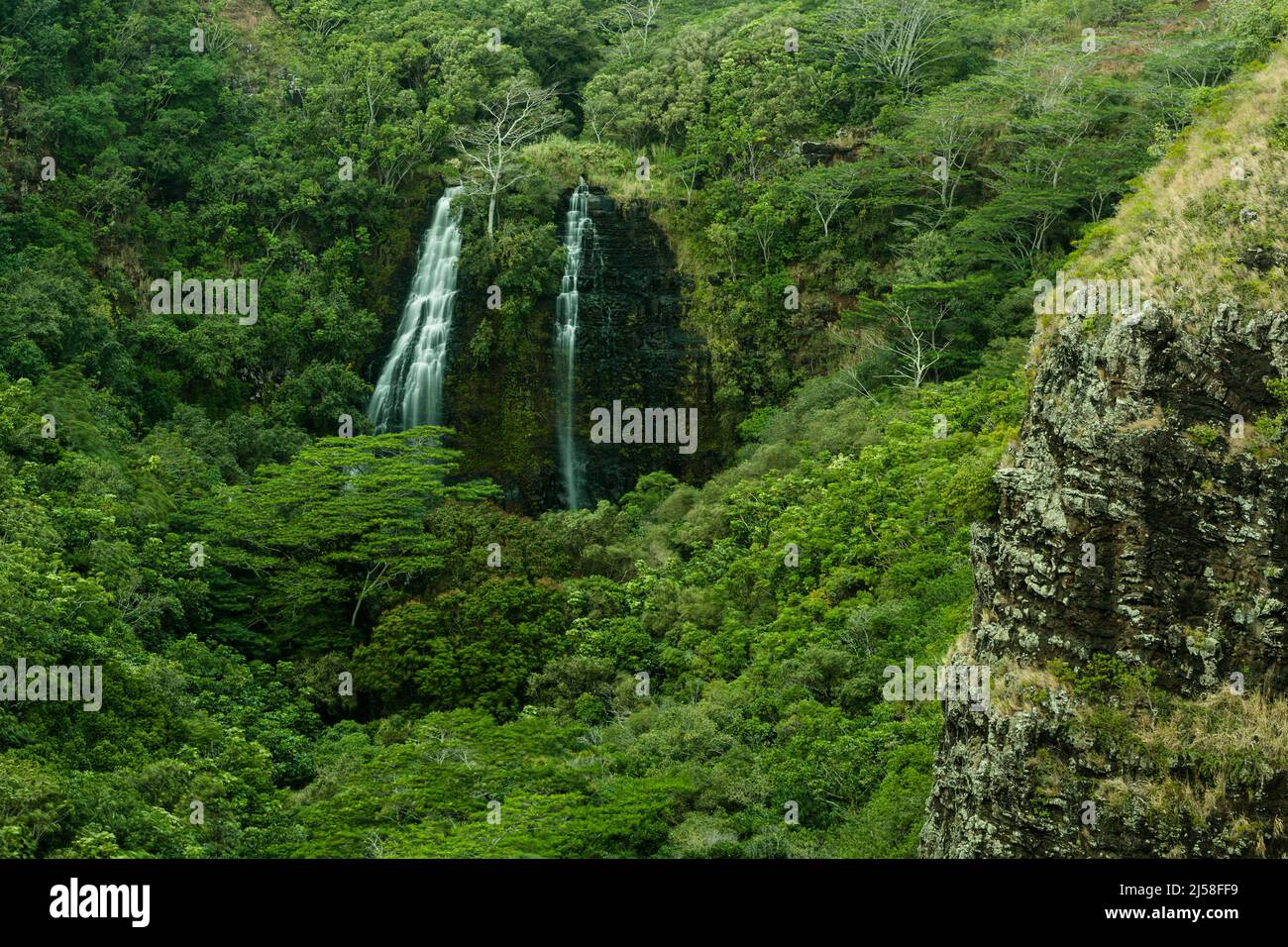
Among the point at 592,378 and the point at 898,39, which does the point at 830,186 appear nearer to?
the point at 898,39

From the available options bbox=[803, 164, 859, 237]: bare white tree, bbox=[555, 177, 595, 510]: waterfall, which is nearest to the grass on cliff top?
bbox=[803, 164, 859, 237]: bare white tree

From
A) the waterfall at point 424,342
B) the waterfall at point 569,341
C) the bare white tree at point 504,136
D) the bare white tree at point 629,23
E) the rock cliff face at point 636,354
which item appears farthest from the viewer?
the bare white tree at point 629,23

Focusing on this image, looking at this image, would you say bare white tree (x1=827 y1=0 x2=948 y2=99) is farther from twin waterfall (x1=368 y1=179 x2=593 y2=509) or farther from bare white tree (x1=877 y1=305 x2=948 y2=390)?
bare white tree (x1=877 y1=305 x2=948 y2=390)

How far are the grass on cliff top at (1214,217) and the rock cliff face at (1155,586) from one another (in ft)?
0.11

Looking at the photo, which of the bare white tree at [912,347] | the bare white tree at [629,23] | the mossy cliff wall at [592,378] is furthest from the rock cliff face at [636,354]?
the bare white tree at [629,23]

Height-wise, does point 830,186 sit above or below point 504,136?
below

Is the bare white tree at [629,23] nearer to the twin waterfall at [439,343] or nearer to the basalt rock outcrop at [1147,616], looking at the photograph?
the twin waterfall at [439,343]

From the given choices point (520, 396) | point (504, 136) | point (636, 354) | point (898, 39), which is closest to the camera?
point (520, 396)

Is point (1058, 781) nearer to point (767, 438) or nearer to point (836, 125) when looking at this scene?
point (767, 438)

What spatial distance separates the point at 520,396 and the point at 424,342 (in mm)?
3302

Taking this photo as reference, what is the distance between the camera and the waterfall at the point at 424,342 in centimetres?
3878

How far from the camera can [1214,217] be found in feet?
51.5

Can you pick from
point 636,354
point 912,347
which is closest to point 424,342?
point 636,354

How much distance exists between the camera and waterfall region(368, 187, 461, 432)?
38.8 metres
